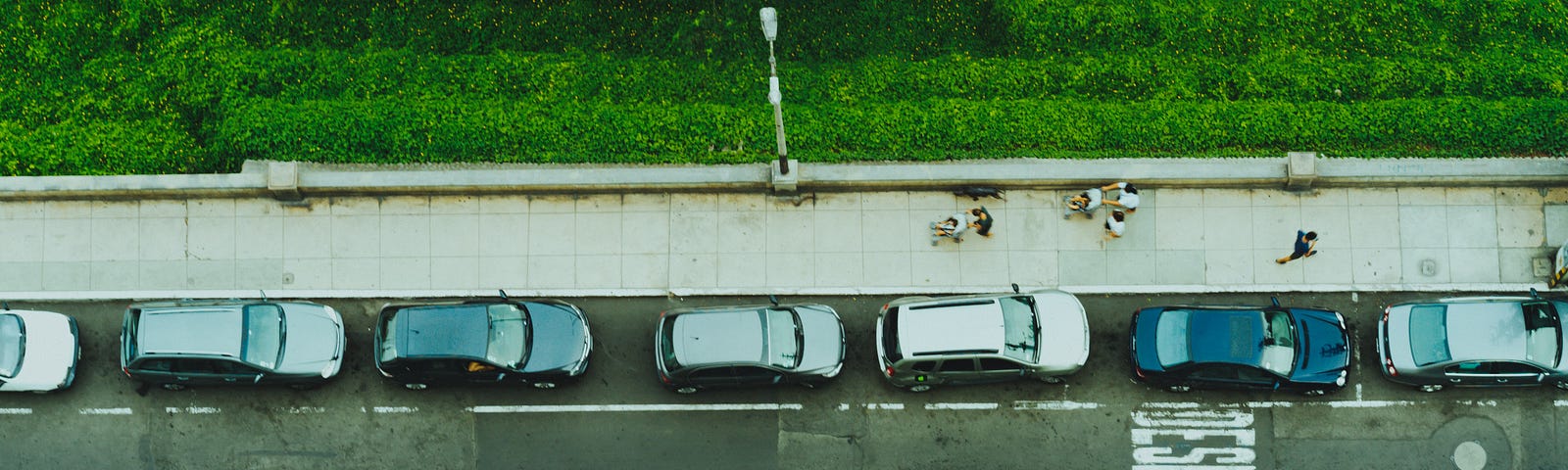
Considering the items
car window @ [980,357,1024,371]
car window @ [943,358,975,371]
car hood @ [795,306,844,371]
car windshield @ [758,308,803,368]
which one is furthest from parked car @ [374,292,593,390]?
car window @ [980,357,1024,371]

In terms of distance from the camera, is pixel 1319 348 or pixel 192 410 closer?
pixel 1319 348

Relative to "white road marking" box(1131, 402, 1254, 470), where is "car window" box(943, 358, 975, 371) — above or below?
above

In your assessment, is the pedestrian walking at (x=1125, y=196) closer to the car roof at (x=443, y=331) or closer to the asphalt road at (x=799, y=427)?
the asphalt road at (x=799, y=427)

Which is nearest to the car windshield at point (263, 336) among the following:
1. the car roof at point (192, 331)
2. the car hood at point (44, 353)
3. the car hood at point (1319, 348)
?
the car roof at point (192, 331)

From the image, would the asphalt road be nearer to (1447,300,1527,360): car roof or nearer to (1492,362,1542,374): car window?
(1492,362,1542,374): car window

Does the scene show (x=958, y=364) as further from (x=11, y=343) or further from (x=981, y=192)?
(x=11, y=343)

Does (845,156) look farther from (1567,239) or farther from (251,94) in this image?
(1567,239)

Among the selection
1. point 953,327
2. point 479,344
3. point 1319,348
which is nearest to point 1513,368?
Answer: point 1319,348

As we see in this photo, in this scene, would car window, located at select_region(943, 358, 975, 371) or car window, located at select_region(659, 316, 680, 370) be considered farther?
car window, located at select_region(659, 316, 680, 370)
